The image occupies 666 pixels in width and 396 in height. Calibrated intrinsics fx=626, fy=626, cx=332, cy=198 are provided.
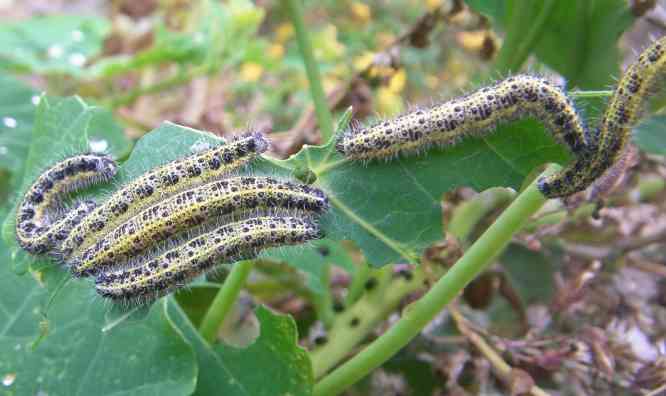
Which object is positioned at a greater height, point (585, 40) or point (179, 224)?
point (585, 40)

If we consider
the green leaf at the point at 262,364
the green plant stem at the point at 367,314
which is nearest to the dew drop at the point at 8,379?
the green leaf at the point at 262,364

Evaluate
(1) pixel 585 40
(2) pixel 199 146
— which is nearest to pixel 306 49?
(2) pixel 199 146

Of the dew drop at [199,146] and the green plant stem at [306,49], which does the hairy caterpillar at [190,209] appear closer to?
the dew drop at [199,146]

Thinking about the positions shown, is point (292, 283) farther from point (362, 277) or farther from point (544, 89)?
point (544, 89)

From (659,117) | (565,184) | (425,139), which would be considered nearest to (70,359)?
(425,139)

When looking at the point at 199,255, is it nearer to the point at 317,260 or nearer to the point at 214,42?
the point at 317,260

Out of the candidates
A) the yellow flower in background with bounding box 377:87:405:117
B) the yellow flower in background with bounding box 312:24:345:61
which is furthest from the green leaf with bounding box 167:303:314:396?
the yellow flower in background with bounding box 312:24:345:61
